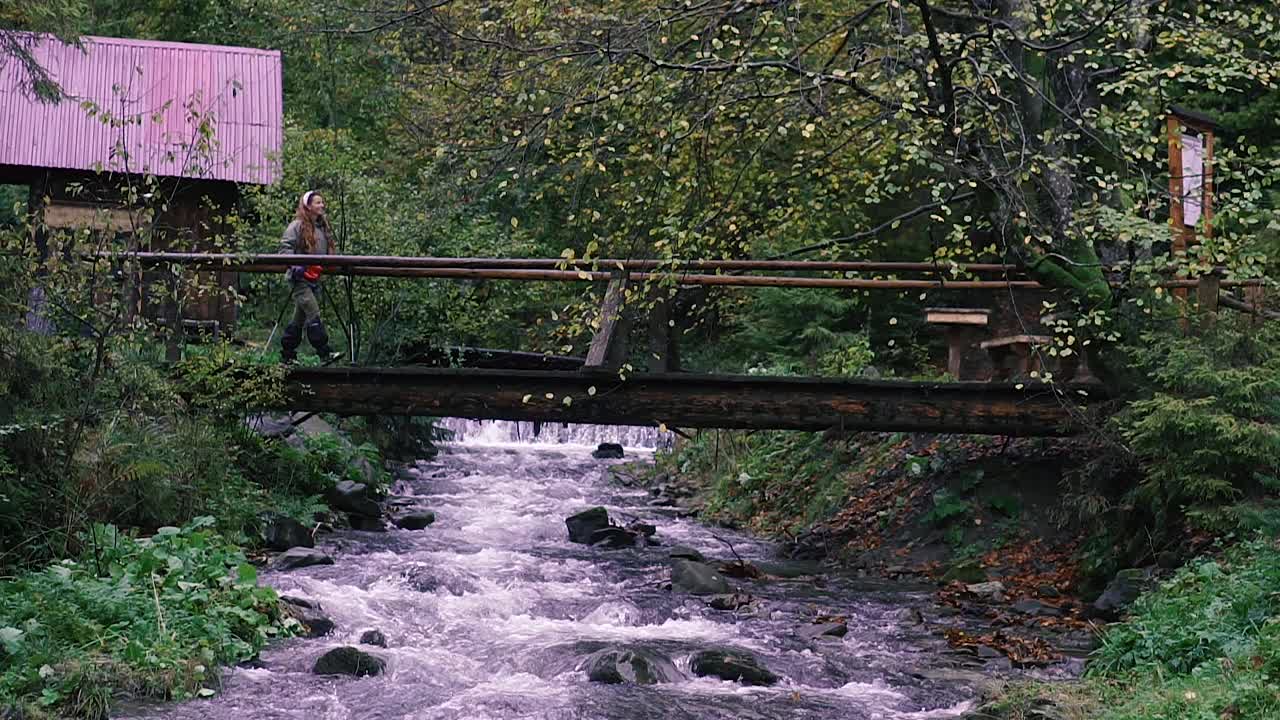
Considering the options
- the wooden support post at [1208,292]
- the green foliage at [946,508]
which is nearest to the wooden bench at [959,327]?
the green foliage at [946,508]

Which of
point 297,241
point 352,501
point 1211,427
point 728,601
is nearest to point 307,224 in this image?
point 297,241

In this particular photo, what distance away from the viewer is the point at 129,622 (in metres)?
7.67

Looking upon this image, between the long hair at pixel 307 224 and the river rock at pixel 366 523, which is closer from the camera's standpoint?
the long hair at pixel 307 224

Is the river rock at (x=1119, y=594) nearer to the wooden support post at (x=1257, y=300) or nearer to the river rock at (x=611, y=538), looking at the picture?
the wooden support post at (x=1257, y=300)

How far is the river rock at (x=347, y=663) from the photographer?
7.86 metres

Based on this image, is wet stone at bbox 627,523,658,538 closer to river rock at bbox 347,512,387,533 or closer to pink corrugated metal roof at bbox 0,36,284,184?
river rock at bbox 347,512,387,533

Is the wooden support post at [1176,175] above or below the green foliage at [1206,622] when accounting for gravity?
above

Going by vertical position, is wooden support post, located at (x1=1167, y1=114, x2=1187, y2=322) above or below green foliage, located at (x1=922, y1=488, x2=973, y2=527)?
above

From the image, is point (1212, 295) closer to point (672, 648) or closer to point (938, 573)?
point (938, 573)

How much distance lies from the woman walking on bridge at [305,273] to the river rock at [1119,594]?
7.98m

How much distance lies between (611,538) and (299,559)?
3.89 m

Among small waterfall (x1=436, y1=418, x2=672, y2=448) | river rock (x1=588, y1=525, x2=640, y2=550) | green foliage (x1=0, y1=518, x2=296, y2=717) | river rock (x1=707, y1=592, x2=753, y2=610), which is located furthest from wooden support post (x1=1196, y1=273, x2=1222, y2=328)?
small waterfall (x1=436, y1=418, x2=672, y2=448)

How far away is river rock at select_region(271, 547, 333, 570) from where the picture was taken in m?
10.9

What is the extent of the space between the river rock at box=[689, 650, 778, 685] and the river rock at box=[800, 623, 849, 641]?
116 centimetres
